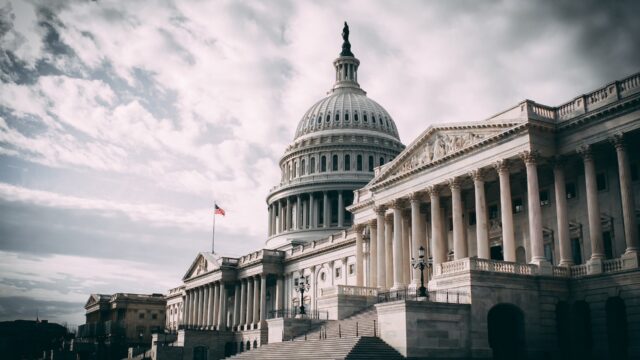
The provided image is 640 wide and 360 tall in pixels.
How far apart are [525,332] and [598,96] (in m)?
16.6

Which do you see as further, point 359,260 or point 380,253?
point 359,260

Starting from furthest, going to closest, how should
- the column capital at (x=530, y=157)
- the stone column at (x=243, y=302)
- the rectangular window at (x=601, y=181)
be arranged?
the stone column at (x=243, y=302) < the rectangular window at (x=601, y=181) < the column capital at (x=530, y=157)

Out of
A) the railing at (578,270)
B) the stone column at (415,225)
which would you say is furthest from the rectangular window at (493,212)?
the railing at (578,270)

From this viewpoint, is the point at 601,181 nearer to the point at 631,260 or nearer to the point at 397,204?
→ the point at 631,260

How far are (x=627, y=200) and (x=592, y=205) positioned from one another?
247cm

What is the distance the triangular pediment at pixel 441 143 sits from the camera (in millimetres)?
50500

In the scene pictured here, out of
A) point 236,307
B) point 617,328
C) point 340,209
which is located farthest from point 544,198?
point 340,209

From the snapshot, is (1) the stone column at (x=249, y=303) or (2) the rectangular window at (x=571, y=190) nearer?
(2) the rectangular window at (x=571, y=190)

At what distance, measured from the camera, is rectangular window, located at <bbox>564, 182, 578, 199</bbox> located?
1967 inches

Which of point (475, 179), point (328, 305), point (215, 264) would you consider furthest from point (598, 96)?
point (215, 264)

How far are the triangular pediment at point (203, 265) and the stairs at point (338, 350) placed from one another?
54.9 metres

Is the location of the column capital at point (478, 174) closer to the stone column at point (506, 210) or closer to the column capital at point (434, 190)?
the stone column at point (506, 210)

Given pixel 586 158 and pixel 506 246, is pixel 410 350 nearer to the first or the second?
pixel 506 246

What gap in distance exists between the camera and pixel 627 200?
141 feet
